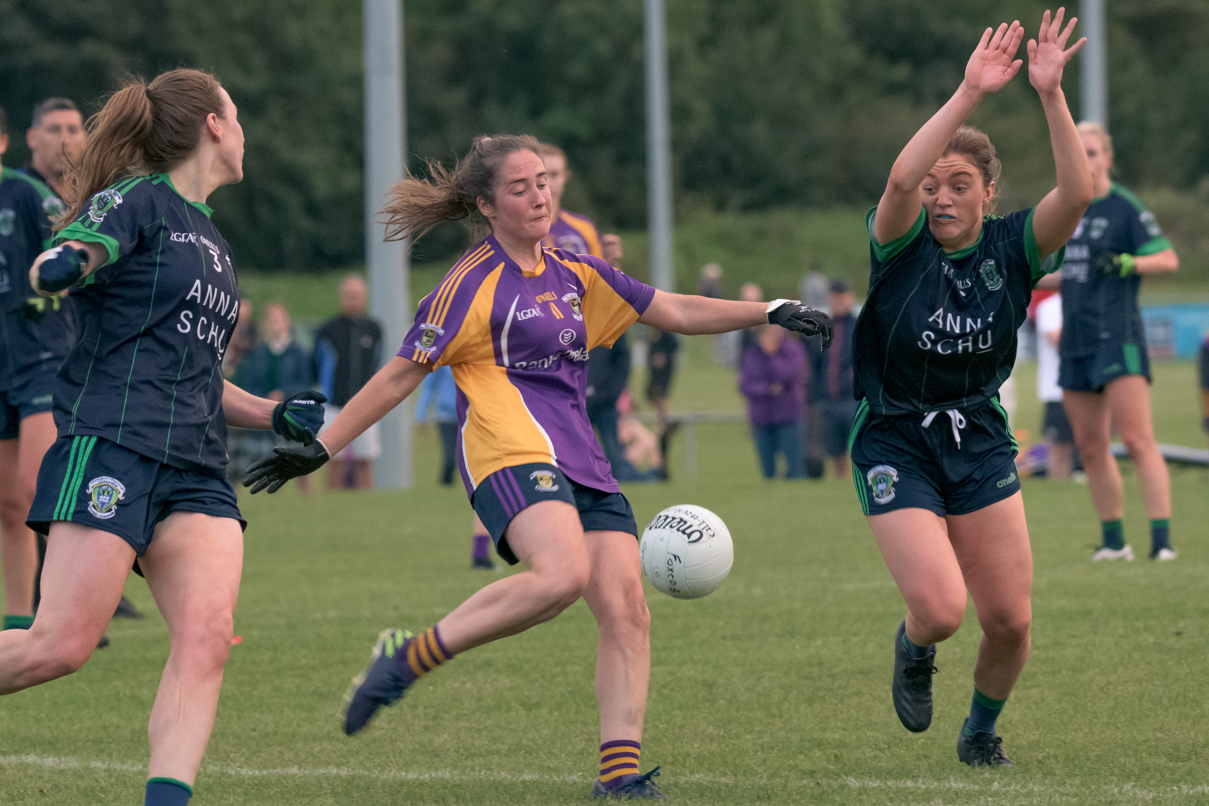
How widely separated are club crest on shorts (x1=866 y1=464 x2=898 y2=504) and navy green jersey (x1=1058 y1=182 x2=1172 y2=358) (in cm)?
414

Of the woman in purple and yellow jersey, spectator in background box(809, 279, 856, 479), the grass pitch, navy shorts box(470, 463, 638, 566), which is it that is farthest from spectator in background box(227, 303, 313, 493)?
navy shorts box(470, 463, 638, 566)

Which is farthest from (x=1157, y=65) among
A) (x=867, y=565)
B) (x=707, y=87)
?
(x=867, y=565)

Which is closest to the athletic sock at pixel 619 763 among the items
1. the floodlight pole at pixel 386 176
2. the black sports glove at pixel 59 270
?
the black sports glove at pixel 59 270

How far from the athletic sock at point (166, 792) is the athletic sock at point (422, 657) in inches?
32.2

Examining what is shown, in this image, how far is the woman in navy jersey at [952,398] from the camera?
477cm

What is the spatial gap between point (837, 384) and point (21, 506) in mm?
9895

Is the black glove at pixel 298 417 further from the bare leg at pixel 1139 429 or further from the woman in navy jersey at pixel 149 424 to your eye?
the bare leg at pixel 1139 429

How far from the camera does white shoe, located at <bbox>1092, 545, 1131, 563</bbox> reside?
9219 mm

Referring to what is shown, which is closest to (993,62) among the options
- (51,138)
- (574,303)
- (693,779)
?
(574,303)

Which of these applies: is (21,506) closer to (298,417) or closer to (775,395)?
(298,417)

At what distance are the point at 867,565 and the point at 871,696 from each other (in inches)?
141

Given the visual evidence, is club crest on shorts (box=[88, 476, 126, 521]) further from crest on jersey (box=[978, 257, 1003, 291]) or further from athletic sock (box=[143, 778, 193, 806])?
crest on jersey (box=[978, 257, 1003, 291])

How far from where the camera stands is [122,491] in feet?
13.1

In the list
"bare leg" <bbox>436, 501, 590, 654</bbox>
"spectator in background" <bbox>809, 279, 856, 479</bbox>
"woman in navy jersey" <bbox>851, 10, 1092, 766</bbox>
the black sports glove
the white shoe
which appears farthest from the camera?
"spectator in background" <bbox>809, 279, 856, 479</bbox>
